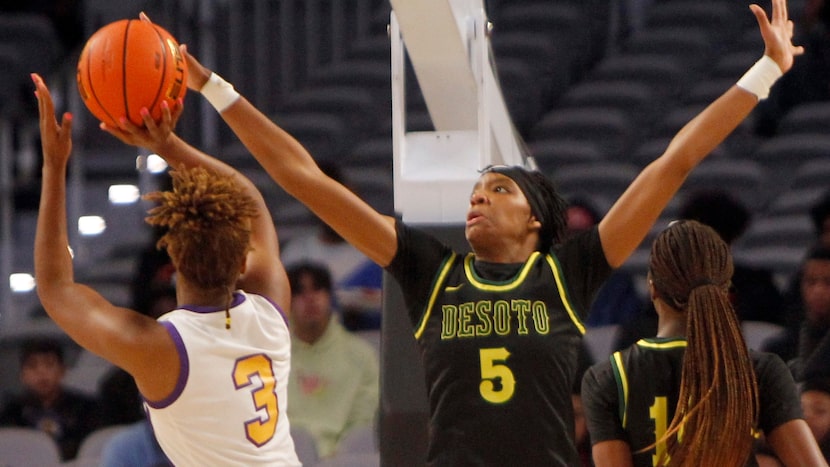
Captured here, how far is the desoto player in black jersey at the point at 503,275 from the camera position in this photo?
→ 3686 mm

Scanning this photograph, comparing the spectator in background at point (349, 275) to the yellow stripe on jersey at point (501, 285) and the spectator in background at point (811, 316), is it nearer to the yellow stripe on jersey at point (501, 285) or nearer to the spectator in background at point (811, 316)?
the spectator in background at point (811, 316)

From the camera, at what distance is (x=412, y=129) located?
30.4 ft

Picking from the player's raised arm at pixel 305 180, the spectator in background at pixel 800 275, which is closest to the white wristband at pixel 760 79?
the player's raised arm at pixel 305 180

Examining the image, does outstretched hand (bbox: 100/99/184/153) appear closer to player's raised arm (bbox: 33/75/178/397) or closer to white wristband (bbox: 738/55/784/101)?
player's raised arm (bbox: 33/75/178/397)

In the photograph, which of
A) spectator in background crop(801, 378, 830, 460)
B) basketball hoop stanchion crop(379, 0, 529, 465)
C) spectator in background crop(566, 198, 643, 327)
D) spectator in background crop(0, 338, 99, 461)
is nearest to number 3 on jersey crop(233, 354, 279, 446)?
basketball hoop stanchion crop(379, 0, 529, 465)

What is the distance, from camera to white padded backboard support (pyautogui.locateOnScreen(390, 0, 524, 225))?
15.1 ft

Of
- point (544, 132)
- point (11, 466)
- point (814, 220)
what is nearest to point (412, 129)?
point (544, 132)

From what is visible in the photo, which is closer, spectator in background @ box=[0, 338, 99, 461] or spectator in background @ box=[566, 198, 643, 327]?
spectator in background @ box=[566, 198, 643, 327]

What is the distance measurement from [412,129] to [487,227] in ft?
17.9

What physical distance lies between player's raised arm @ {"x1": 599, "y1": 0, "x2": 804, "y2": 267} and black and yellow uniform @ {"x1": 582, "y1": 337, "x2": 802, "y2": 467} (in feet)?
1.38

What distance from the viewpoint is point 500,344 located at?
3.73m

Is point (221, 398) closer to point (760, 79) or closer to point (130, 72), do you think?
point (130, 72)

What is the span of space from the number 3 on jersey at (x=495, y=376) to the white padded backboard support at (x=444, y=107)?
102 centimetres

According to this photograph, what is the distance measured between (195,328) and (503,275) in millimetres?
953
